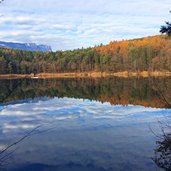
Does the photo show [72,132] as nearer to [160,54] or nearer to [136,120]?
[136,120]

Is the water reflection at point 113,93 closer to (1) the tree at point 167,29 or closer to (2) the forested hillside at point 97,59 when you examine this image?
(1) the tree at point 167,29

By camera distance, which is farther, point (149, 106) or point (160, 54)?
point (160, 54)

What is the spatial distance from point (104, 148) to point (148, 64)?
115 meters

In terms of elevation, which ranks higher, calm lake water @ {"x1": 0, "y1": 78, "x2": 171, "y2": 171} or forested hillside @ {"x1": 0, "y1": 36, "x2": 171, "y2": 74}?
forested hillside @ {"x1": 0, "y1": 36, "x2": 171, "y2": 74}

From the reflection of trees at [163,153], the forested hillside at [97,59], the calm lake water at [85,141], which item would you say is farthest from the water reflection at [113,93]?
the forested hillside at [97,59]

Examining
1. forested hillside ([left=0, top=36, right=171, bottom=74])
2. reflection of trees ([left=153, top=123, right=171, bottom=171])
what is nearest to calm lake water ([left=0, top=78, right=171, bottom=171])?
reflection of trees ([left=153, top=123, right=171, bottom=171])

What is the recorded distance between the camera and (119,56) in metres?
142

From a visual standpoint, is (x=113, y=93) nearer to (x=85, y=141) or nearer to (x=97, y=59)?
(x=85, y=141)

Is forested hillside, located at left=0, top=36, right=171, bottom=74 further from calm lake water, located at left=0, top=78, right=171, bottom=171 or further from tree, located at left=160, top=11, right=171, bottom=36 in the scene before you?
tree, located at left=160, top=11, right=171, bottom=36

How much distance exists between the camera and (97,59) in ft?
501

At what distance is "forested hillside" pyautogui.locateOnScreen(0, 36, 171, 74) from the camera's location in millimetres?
130625

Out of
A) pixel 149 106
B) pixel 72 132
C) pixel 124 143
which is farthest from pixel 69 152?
pixel 149 106

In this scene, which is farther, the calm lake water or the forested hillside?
the forested hillside

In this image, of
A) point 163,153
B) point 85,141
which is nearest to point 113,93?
point 85,141
